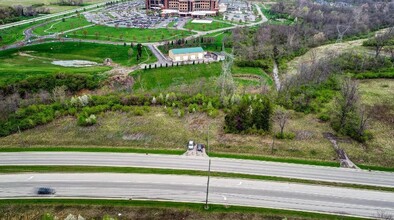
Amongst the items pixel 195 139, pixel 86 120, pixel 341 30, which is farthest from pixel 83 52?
pixel 341 30

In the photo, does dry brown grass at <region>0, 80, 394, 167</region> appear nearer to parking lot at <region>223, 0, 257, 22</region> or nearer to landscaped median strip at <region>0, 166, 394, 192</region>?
landscaped median strip at <region>0, 166, 394, 192</region>

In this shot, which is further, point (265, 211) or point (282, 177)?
point (282, 177)

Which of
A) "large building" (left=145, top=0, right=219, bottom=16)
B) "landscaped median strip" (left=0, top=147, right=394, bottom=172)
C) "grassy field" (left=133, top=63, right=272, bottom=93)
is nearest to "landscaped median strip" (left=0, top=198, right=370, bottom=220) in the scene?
"landscaped median strip" (left=0, top=147, right=394, bottom=172)

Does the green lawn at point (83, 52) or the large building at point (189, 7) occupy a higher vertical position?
the large building at point (189, 7)

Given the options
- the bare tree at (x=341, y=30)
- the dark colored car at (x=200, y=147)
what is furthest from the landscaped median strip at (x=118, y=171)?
the bare tree at (x=341, y=30)

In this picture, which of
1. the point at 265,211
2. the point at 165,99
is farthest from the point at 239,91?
the point at 265,211

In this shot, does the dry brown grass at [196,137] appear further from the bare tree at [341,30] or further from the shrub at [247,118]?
the bare tree at [341,30]

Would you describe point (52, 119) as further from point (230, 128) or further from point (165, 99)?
point (230, 128)

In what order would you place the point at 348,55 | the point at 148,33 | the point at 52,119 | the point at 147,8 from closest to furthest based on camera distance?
the point at 52,119
the point at 348,55
the point at 148,33
the point at 147,8
